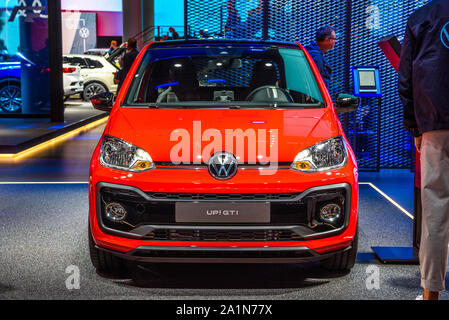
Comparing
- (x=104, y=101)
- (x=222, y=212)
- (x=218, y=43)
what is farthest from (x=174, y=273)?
(x=218, y=43)

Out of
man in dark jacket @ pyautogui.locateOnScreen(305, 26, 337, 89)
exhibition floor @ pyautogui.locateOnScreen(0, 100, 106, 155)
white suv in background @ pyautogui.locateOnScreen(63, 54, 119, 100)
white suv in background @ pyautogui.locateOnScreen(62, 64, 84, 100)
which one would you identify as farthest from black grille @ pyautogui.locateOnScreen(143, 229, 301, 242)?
white suv in background @ pyautogui.locateOnScreen(63, 54, 119, 100)

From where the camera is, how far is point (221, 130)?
142 inches

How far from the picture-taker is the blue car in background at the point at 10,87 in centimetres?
1474

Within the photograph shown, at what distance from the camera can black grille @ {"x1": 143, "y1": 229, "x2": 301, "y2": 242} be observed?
340cm

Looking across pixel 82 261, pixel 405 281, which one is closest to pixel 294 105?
pixel 405 281

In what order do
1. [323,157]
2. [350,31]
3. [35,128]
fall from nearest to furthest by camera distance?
[323,157] < [350,31] < [35,128]

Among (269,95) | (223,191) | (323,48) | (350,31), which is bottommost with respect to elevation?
(223,191)

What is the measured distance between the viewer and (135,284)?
3.71 m

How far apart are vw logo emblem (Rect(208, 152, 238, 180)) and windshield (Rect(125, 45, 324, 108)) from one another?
Answer: 3.05ft

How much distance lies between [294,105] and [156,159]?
3.74 ft

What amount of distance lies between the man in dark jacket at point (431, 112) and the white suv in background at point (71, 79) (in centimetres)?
1465

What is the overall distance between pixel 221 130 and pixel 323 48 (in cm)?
360

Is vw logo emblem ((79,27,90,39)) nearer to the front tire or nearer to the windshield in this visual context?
the front tire

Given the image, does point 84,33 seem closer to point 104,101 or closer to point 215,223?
point 104,101
